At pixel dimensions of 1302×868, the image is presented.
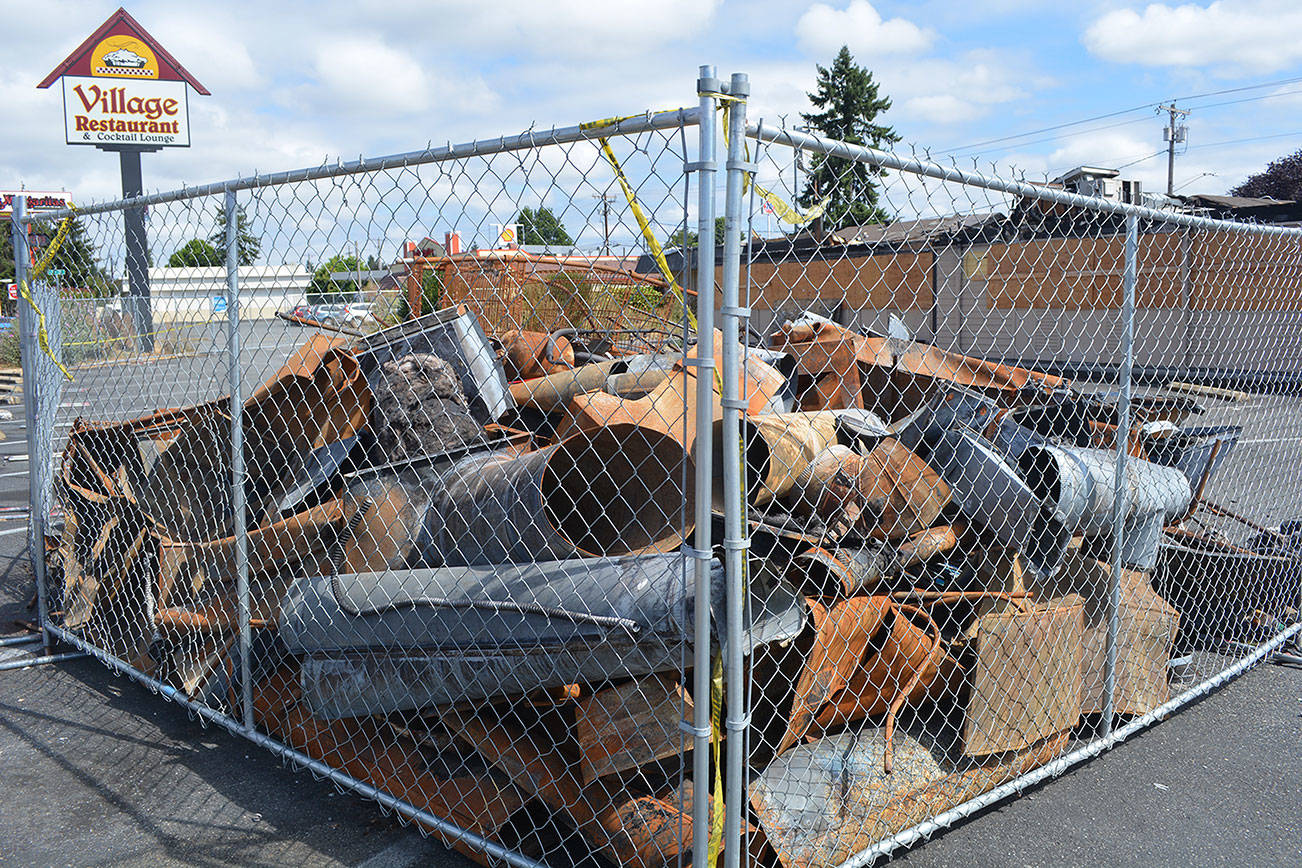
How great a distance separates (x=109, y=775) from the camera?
315 cm

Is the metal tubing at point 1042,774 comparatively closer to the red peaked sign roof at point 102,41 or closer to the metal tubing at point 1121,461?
the metal tubing at point 1121,461

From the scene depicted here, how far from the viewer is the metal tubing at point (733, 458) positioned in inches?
75.9

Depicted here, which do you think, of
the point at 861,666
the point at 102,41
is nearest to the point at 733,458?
the point at 861,666

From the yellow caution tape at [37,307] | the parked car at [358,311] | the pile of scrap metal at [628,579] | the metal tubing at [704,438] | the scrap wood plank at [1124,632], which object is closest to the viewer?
the metal tubing at [704,438]

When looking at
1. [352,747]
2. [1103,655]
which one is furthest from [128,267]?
[1103,655]

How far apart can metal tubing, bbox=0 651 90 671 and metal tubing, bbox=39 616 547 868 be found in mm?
230

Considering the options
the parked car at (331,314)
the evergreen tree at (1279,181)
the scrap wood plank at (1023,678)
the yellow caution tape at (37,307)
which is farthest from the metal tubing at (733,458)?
the evergreen tree at (1279,181)

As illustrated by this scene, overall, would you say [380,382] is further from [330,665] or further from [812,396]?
[812,396]

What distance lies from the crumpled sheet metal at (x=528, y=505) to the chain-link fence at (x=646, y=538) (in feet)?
0.04

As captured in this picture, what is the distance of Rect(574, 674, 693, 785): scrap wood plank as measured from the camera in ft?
7.85

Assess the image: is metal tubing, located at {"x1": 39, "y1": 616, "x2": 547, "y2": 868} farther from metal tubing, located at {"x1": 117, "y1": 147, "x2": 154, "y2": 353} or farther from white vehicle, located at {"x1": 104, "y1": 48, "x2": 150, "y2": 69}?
white vehicle, located at {"x1": 104, "y1": 48, "x2": 150, "y2": 69}

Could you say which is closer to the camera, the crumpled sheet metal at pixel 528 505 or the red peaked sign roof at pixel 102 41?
the crumpled sheet metal at pixel 528 505

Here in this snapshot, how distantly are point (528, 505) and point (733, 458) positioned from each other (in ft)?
2.51

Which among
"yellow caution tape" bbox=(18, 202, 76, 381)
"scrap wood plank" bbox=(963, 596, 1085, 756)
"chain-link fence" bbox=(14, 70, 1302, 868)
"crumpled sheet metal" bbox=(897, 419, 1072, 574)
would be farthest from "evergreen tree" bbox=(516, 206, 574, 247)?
"yellow caution tape" bbox=(18, 202, 76, 381)
